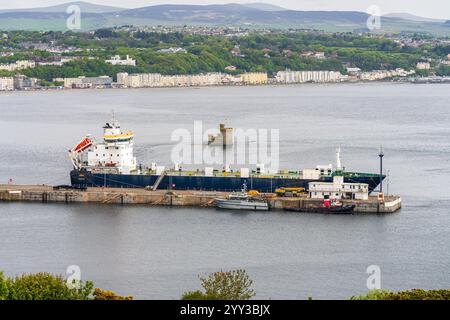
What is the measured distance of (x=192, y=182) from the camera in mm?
20094

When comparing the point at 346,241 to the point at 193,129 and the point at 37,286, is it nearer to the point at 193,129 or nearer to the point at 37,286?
the point at 37,286

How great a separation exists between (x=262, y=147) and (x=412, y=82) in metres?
53.4

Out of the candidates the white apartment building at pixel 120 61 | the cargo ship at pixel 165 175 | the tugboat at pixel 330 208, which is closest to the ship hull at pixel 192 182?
the cargo ship at pixel 165 175

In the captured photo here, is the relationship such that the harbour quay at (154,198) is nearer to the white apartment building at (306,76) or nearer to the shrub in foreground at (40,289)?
the shrub in foreground at (40,289)

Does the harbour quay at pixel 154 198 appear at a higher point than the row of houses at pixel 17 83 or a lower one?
lower

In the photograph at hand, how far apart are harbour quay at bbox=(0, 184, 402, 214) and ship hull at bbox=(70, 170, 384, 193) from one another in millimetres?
232

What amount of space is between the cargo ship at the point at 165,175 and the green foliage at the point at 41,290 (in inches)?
388

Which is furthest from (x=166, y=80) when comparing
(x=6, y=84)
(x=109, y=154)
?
(x=109, y=154)

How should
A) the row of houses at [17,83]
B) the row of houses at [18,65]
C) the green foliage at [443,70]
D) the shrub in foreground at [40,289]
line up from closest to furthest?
the shrub in foreground at [40,289] → the row of houses at [17,83] → the row of houses at [18,65] → the green foliage at [443,70]

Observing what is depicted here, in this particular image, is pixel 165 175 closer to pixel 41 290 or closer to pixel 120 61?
pixel 41 290

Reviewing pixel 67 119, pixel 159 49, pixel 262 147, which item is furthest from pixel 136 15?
pixel 262 147

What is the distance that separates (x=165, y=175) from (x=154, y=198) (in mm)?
729

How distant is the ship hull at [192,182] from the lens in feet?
64.4

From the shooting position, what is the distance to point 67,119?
40.1 metres
